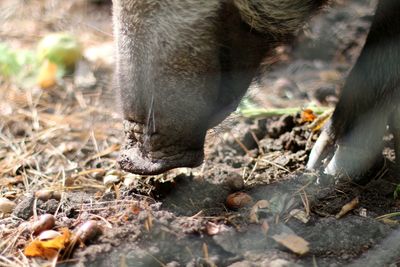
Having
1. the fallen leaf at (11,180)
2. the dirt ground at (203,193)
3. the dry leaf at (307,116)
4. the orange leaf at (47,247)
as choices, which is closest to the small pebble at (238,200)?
the dirt ground at (203,193)

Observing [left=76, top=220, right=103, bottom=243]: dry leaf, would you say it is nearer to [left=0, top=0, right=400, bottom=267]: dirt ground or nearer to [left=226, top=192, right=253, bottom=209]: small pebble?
[left=0, top=0, right=400, bottom=267]: dirt ground

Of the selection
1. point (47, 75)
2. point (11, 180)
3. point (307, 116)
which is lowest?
point (11, 180)

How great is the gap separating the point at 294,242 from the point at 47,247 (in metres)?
0.73

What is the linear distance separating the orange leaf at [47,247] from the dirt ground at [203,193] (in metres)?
0.02

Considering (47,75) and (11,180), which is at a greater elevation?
(47,75)

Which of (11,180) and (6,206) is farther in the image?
(11,180)

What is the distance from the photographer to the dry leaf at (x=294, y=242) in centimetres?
190

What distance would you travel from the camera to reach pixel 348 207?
2.16 m

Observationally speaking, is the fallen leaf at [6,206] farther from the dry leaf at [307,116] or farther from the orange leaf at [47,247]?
the dry leaf at [307,116]

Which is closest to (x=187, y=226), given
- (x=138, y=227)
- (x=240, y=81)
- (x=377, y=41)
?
(x=138, y=227)

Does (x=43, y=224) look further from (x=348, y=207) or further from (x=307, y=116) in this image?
(x=307, y=116)

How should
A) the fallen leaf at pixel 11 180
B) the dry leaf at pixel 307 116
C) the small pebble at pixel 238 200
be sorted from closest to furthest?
the small pebble at pixel 238 200 → the fallen leaf at pixel 11 180 → the dry leaf at pixel 307 116

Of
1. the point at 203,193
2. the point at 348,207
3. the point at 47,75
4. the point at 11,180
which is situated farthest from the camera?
the point at 47,75

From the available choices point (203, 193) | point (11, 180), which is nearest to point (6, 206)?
point (11, 180)
